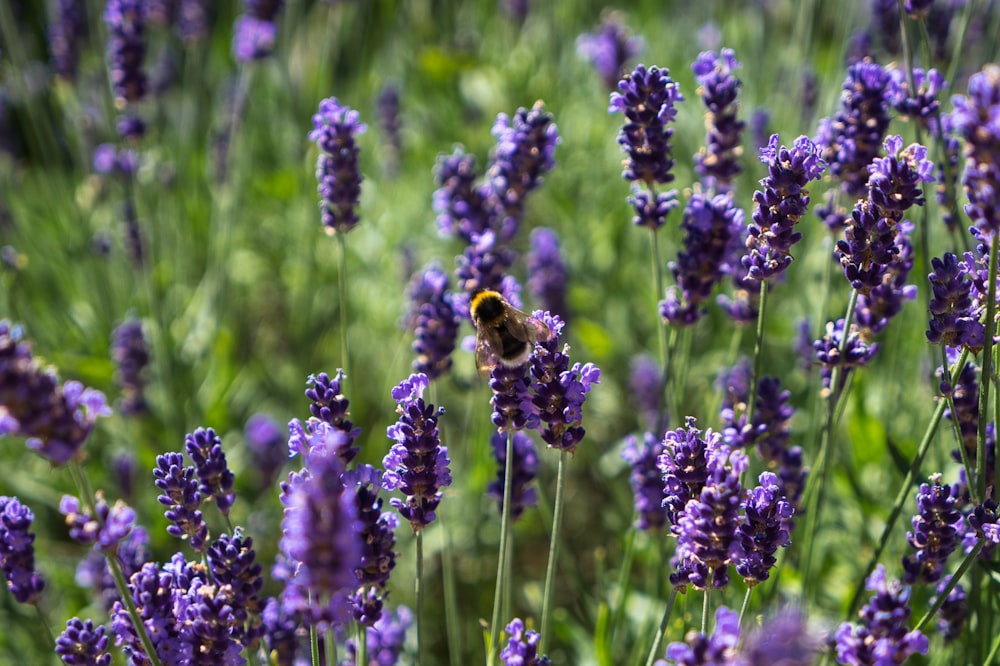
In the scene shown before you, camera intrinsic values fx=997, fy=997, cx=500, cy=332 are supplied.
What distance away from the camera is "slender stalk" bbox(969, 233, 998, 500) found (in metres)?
1.62

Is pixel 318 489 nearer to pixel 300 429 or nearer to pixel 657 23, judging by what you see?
pixel 300 429

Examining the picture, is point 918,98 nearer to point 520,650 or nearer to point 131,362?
point 520,650

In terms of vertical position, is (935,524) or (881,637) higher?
(935,524)

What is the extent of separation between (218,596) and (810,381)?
1.99 m

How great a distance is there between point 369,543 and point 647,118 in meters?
1.09

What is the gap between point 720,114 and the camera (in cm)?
241

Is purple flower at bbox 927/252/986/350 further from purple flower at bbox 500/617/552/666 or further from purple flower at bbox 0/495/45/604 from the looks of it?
purple flower at bbox 0/495/45/604

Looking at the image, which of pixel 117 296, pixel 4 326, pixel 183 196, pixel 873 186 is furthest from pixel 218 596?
pixel 183 196

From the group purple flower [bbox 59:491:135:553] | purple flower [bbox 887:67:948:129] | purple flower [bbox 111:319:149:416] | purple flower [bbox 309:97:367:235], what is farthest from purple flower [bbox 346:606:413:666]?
purple flower [bbox 887:67:948:129]

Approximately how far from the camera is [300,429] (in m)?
1.79

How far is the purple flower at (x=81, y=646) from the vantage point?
180cm

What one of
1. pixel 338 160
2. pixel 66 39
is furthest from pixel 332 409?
pixel 66 39

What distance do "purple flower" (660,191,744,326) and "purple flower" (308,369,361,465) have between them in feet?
2.88

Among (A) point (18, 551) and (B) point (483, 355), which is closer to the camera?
(A) point (18, 551)
